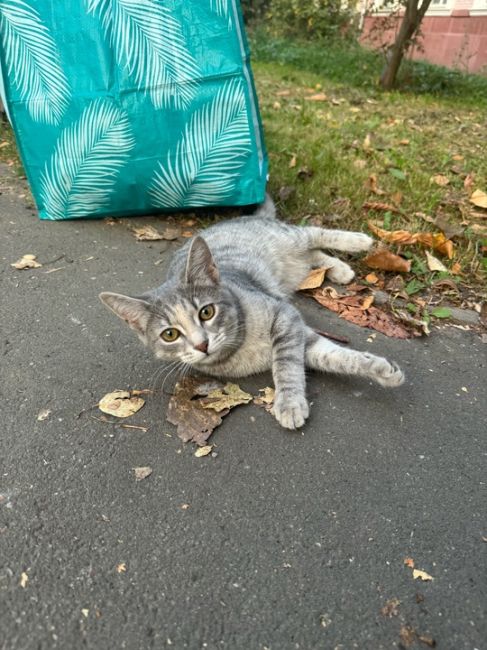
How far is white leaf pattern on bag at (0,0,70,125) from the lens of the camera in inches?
124

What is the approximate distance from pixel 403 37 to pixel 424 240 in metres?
6.47

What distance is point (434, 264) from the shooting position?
3301 mm

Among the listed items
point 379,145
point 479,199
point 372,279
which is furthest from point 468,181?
point 372,279

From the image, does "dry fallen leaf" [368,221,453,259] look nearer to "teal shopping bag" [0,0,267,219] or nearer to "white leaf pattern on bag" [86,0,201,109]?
"teal shopping bag" [0,0,267,219]

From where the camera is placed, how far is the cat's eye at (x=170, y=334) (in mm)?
2234

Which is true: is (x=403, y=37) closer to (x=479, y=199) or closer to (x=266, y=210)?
(x=479, y=199)

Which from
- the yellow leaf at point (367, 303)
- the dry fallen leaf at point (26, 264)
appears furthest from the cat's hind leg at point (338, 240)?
the dry fallen leaf at point (26, 264)

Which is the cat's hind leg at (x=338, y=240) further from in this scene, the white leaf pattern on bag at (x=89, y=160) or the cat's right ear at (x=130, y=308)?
the cat's right ear at (x=130, y=308)

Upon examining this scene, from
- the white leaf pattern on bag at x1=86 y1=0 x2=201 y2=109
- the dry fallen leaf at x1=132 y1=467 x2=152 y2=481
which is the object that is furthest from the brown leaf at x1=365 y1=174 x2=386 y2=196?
the dry fallen leaf at x1=132 y1=467 x2=152 y2=481

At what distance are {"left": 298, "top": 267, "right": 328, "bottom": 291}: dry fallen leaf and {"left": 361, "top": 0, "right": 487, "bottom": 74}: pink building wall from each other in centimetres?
999

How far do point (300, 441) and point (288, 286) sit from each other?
1424 millimetres

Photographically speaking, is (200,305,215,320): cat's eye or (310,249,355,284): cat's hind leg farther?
(310,249,355,284): cat's hind leg

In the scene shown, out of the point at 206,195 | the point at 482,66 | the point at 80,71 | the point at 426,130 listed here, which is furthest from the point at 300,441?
the point at 482,66

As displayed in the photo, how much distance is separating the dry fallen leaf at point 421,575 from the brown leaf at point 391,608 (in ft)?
0.39
